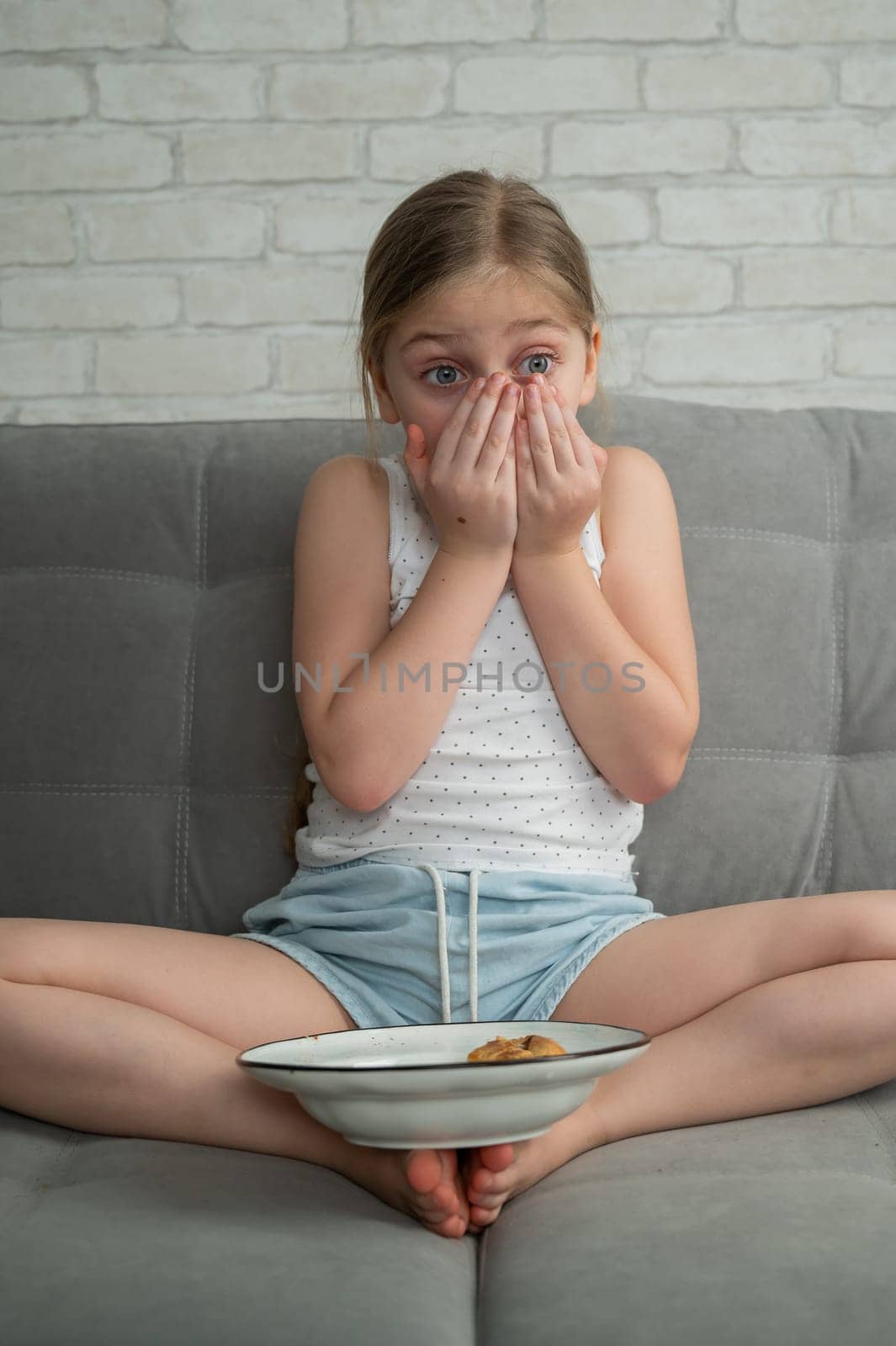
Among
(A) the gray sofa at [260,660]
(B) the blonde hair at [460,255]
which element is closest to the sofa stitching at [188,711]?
(A) the gray sofa at [260,660]

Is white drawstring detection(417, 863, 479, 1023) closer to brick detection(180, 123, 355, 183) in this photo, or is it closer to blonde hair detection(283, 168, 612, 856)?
blonde hair detection(283, 168, 612, 856)

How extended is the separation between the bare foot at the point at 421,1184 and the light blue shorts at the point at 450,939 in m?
0.22

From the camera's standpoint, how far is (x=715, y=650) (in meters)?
1.31

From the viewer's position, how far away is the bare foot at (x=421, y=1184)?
79 centimetres

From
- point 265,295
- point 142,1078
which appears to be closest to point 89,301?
point 265,295

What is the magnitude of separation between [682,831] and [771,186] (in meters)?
0.97

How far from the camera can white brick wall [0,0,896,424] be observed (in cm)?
175

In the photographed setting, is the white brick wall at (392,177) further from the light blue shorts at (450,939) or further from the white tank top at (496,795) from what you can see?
the light blue shorts at (450,939)

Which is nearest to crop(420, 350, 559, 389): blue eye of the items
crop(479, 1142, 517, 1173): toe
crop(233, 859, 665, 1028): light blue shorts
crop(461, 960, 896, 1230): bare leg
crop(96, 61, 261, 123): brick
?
crop(233, 859, 665, 1028): light blue shorts

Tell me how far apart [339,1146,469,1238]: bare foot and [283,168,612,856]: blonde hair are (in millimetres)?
464

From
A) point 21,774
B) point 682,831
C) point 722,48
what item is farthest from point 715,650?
point 722,48

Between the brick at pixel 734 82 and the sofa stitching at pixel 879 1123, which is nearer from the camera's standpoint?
the sofa stitching at pixel 879 1123

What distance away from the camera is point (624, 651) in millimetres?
1165

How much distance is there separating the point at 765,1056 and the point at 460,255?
728 mm
